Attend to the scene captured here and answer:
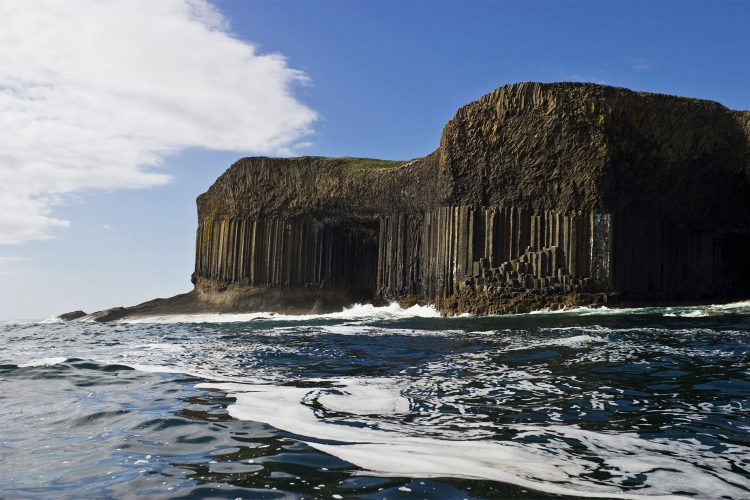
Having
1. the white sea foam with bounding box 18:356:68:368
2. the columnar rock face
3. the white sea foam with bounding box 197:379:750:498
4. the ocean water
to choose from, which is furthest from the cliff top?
the white sea foam with bounding box 197:379:750:498

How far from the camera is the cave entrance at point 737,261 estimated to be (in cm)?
2706

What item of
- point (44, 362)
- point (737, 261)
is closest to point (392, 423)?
point (44, 362)

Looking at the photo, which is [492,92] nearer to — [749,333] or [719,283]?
[719,283]

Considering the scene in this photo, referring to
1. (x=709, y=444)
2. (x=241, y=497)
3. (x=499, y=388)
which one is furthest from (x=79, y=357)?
(x=709, y=444)

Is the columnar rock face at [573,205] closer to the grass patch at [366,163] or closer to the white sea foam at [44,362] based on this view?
the grass patch at [366,163]

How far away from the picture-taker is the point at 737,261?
27672mm

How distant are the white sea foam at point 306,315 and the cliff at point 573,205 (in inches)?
26.7

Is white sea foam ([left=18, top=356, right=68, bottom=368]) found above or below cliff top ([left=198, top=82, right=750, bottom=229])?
below

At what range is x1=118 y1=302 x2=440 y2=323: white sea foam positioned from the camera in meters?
26.1

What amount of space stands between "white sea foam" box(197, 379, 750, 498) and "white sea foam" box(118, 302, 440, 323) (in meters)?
19.3

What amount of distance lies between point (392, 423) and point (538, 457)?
1552mm

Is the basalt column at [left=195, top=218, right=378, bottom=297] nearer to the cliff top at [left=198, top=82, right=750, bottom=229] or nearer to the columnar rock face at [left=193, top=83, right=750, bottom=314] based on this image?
the columnar rock face at [left=193, top=83, right=750, bottom=314]

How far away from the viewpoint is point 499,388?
714 centimetres

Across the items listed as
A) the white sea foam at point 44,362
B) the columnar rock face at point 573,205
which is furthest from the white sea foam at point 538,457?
the columnar rock face at point 573,205
